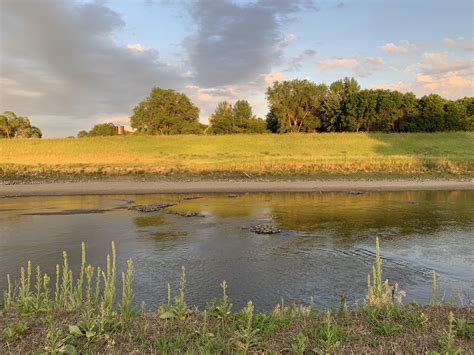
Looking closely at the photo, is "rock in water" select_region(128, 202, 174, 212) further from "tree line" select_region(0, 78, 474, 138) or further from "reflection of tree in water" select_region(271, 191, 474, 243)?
"tree line" select_region(0, 78, 474, 138)

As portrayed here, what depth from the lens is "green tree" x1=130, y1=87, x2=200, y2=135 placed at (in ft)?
349

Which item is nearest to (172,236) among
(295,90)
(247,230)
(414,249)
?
(247,230)

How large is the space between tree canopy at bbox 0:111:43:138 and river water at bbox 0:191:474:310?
307 ft

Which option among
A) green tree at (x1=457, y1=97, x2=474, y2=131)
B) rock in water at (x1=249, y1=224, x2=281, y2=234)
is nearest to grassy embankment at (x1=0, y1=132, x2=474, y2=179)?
green tree at (x1=457, y1=97, x2=474, y2=131)

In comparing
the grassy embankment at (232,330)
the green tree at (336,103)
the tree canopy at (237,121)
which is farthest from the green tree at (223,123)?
the grassy embankment at (232,330)

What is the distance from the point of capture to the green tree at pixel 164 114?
106m

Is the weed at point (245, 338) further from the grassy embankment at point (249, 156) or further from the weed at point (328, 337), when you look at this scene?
the grassy embankment at point (249, 156)

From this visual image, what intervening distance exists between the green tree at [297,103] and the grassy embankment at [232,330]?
99.0m

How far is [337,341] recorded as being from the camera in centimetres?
601

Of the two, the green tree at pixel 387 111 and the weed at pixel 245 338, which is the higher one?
the green tree at pixel 387 111

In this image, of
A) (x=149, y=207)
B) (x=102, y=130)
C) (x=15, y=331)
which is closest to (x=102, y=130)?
(x=102, y=130)

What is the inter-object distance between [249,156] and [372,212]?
3972 cm

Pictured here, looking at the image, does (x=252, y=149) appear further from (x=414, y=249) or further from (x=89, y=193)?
(x=414, y=249)

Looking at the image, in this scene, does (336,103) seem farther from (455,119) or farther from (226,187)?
(226,187)
